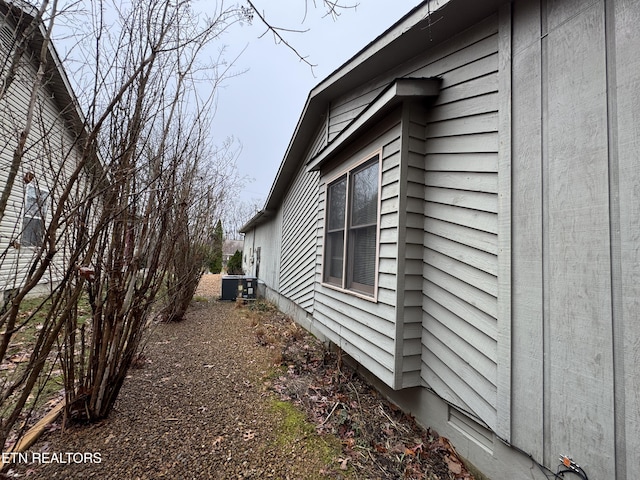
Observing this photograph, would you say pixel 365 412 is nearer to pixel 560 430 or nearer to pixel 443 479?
pixel 443 479

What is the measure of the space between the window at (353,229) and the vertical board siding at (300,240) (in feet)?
3.04

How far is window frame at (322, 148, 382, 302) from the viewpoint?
3152 mm

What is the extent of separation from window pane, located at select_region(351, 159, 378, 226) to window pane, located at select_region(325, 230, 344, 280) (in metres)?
0.50

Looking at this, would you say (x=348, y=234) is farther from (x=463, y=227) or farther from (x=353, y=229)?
(x=463, y=227)

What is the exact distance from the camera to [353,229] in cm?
377

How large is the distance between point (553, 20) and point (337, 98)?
3340mm

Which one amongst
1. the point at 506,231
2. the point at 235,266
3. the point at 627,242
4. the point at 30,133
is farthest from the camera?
the point at 235,266

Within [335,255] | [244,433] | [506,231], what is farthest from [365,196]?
[244,433]

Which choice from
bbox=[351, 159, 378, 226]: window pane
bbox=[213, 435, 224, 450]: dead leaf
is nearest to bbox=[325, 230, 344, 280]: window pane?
bbox=[351, 159, 378, 226]: window pane

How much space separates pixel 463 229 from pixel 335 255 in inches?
85.4

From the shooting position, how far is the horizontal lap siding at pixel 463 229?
216cm

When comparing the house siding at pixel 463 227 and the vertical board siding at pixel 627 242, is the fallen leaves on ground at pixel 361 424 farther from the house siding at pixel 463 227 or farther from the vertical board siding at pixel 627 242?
the vertical board siding at pixel 627 242

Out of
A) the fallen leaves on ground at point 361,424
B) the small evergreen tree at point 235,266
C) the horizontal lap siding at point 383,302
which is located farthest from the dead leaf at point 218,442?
the small evergreen tree at point 235,266

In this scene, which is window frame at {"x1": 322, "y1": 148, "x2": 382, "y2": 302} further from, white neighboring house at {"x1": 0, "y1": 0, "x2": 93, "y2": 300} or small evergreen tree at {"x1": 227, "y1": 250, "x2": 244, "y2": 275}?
small evergreen tree at {"x1": 227, "y1": 250, "x2": 244, "y2": 275}
